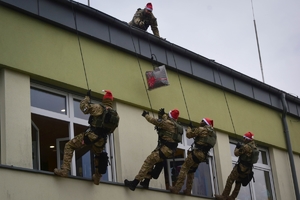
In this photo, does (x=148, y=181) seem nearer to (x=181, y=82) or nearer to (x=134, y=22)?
(x=181, y=82)

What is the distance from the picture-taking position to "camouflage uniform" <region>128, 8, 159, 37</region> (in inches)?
627

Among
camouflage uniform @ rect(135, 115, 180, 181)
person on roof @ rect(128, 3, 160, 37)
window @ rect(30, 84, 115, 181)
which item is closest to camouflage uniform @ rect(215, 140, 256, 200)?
camouflage uniform @ rect(135, 115, 180, 181)

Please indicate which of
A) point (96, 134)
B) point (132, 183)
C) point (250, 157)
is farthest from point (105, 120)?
point (250, 157)

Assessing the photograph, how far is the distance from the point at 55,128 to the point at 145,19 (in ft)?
19.5

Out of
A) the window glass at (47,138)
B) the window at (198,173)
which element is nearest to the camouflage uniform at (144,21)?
the window at (198,173)

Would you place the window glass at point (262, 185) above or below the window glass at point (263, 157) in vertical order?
below

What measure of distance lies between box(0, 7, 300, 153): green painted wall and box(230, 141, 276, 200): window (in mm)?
432

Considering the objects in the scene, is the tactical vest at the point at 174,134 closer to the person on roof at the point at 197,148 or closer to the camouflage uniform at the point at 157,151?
the camouflage uniform at the point at 157,151

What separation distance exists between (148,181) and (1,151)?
303cm

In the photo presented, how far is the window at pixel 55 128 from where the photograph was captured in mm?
10602

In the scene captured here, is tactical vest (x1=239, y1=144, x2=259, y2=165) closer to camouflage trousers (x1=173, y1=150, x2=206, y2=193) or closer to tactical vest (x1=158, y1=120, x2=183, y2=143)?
camouflage trousers (x1=173, y1=150, x2=206, y2=193)

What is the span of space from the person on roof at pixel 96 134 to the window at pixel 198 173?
8.99ft

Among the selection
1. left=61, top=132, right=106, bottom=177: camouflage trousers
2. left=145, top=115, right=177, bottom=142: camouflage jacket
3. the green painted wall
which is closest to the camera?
left=61, top=132, right=106, bottom=177: camouflage trousers

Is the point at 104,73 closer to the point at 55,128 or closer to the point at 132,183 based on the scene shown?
the point at 55,128
